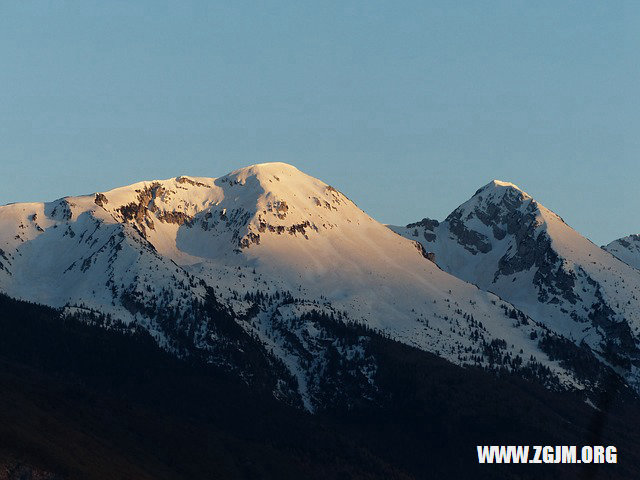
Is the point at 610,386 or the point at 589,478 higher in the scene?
the point at 610,386

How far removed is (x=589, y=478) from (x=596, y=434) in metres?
1.69

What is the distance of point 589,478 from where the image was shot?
153 ft

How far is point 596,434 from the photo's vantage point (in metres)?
46.7

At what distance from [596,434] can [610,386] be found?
10.5 ft

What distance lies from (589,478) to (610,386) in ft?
14.6

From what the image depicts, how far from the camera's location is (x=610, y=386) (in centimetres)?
4928
